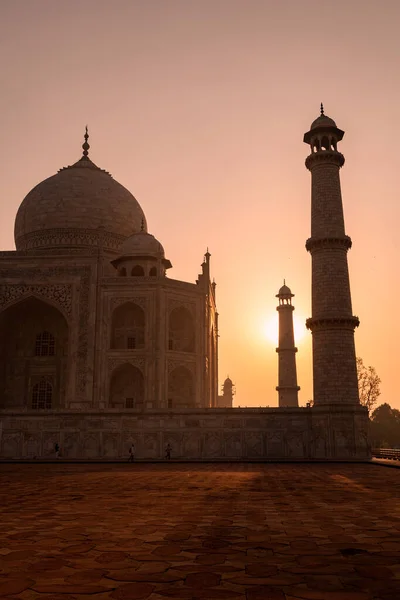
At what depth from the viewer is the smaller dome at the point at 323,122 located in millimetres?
24672

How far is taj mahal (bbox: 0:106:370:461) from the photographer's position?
2244cm

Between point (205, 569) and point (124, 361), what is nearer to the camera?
point (205, 569)

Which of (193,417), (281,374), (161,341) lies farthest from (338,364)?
(281,374)

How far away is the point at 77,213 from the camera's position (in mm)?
36500

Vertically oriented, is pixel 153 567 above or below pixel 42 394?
below

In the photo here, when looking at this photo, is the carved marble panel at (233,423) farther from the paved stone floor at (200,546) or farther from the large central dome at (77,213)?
the large central dome at (77,213)

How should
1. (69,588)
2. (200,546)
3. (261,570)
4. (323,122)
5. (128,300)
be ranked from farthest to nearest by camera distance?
(128,300)
(323,122)
(200,546)
(261,570)
(69,588)

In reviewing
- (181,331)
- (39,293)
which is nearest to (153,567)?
(39,293)

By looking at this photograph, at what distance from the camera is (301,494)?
8.82 m

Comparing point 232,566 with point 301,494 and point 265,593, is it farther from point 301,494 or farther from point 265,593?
point 301,494

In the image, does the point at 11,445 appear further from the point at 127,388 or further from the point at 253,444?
the point at 253,444

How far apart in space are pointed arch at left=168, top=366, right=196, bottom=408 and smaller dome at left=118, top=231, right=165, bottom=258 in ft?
21.7

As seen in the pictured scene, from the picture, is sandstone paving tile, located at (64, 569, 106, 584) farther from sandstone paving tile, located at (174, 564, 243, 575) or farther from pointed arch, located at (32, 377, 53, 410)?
pointed arch, located at (32, 377, 53, 410)

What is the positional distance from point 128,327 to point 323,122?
14.3 metres
